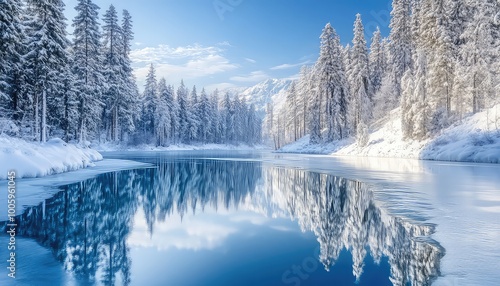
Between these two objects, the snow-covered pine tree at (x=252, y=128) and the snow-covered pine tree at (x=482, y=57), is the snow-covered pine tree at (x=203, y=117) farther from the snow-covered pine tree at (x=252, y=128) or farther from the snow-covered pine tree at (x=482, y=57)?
the snow-covered pine tree at (x=482, y=57)

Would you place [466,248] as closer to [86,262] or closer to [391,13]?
[86,262]

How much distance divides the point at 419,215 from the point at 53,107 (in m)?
37.5

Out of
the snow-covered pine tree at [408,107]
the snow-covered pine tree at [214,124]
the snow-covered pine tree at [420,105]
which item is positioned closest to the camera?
the snow-covered pine tree at [420,105]

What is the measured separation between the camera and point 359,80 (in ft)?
167

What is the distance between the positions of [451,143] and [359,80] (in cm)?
2356

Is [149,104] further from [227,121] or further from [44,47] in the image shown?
[44,47]

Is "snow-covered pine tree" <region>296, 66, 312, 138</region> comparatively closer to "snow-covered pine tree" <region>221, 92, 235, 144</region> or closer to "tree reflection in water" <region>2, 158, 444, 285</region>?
"snow-covered pine tree" <region>221, 92, 235, 144</region>

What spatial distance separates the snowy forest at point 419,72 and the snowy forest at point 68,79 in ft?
109

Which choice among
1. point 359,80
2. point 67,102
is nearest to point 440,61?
point 359,80

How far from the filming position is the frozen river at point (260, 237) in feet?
15.3

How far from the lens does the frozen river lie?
4664 millimetres

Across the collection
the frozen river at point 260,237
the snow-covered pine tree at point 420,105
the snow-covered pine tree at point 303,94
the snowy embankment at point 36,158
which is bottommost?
the frozen river at point 260,237

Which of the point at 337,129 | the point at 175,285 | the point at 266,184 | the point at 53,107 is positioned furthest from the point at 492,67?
the point at 53,107

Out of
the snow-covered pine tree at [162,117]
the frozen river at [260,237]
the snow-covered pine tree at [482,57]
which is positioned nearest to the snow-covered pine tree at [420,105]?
the snow-covered pine tree at [482,57]
